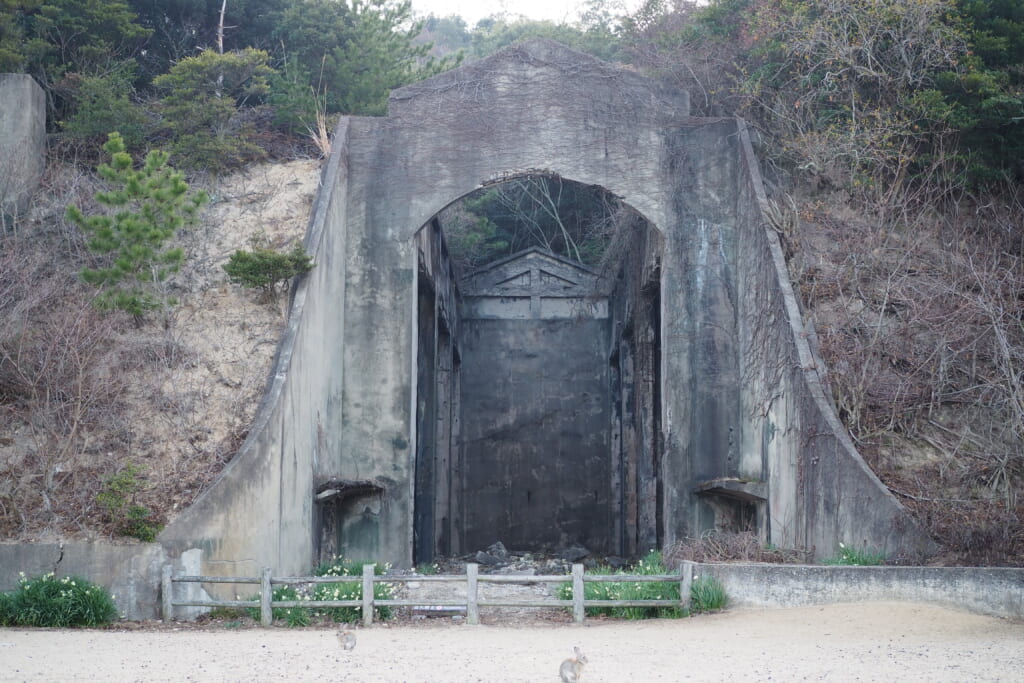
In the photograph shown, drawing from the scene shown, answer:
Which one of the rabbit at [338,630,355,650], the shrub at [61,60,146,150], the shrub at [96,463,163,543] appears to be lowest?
the rabbit at [338,630,355,650]

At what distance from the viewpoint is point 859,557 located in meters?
12.3

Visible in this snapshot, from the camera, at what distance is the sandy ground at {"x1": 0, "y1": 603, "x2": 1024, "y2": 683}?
8.84 metres

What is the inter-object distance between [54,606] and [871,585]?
8.64 metres

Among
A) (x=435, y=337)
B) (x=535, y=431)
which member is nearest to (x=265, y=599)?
(x=435, y=337)

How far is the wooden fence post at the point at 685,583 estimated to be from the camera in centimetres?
1229

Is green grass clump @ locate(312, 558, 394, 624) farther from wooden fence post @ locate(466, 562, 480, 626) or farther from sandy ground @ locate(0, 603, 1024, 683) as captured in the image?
wooden fence post @ locate(466, 562, 480, 626)

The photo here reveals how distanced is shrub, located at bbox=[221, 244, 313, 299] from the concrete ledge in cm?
686

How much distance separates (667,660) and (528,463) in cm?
2003

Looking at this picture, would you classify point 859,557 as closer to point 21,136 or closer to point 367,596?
point 367,596

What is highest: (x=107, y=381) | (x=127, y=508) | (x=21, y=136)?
(x=21, y=136)

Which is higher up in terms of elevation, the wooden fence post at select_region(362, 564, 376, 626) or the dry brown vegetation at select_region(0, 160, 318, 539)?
the dry brown vegetation at select_region(0, 160, 318, 539)

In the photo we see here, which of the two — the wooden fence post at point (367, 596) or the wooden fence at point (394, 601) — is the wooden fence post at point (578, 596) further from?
the wooden fence post at point (367, 596)

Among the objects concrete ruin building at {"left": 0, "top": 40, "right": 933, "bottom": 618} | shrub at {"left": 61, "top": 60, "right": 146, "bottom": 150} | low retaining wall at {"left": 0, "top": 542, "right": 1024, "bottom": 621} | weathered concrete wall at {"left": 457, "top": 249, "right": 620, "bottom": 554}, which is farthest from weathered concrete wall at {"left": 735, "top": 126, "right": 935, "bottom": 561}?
weathered concrete wall at {"left": 457, "top": 249, "right": 620, "bottom": 554}

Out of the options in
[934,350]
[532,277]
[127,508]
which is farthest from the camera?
[532,277]
